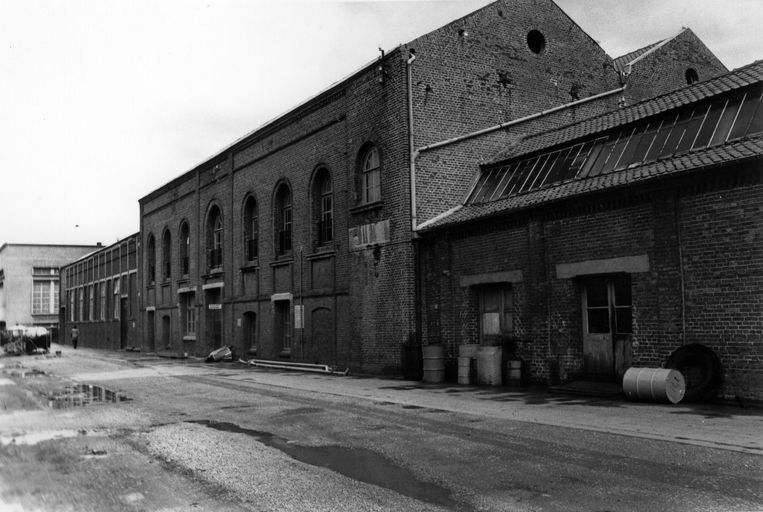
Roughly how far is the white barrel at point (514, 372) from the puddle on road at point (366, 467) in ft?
24.6

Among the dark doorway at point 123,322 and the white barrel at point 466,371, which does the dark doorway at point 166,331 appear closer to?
the dark doorway at point 123,322

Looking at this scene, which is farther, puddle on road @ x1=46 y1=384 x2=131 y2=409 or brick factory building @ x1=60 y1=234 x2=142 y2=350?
brick factory building @ x1=60 y1=234 x2=142 y2=350

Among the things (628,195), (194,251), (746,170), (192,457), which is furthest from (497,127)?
(194,251)

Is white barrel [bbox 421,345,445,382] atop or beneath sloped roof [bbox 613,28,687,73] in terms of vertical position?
beneath

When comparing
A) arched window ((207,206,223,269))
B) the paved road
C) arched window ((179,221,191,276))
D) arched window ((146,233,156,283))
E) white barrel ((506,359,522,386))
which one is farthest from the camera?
arched window ((146,233,156,283))

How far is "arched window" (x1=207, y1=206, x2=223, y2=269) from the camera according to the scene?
3102 centimetres

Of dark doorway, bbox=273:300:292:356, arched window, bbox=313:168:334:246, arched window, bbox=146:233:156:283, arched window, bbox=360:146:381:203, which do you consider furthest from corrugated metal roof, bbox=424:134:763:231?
arched window, bbox=146:233:156:283

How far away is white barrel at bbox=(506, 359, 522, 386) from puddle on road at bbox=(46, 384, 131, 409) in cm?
833

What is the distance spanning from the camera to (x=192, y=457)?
311 inches

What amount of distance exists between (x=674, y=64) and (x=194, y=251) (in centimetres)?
2259

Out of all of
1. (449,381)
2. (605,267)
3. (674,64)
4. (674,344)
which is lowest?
(449,381)

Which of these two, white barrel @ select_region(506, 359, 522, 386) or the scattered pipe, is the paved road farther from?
the scattered pipe

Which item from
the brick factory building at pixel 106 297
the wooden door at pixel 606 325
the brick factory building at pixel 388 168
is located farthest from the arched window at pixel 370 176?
the brick factory building at pixel 106 297

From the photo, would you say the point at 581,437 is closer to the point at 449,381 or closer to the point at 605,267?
the point at 605,267
